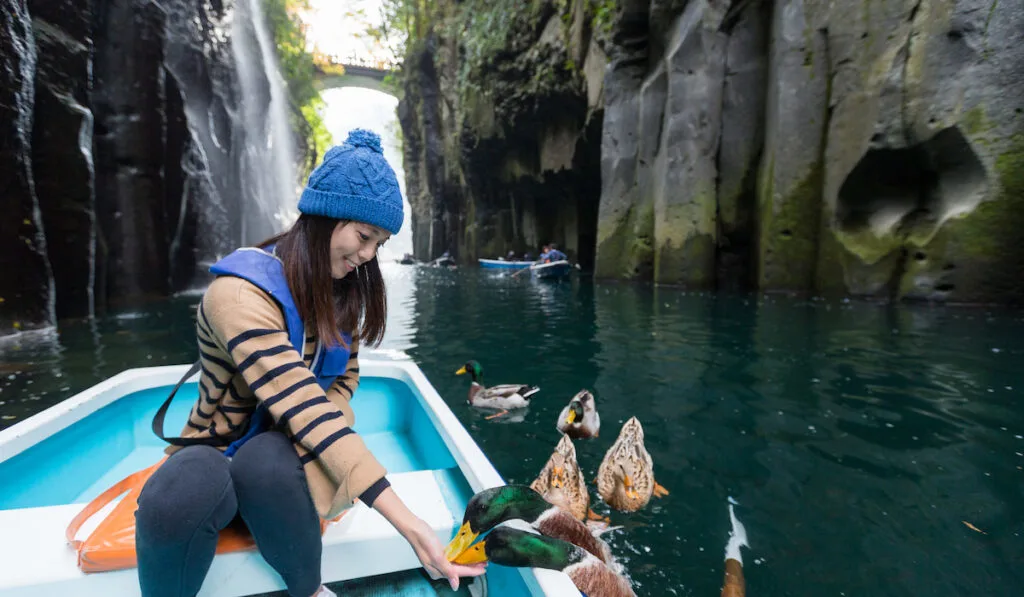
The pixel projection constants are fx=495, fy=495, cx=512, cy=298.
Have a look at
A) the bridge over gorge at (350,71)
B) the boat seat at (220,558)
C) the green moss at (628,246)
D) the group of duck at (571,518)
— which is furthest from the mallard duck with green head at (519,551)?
the bridge over gorge at (350,71)

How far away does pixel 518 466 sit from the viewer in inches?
138

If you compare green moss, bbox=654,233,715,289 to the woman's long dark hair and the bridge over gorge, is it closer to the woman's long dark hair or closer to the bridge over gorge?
the woman's long dark hair

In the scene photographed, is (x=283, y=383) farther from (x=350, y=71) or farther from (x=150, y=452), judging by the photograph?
(x=350, y=71)

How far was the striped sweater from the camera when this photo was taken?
1.21m

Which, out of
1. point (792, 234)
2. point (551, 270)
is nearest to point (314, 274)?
point (792, 234)

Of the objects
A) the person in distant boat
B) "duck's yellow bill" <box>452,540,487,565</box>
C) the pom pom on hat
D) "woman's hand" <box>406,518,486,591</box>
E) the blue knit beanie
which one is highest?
the pom pom on hat

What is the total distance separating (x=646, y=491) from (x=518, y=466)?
92cm

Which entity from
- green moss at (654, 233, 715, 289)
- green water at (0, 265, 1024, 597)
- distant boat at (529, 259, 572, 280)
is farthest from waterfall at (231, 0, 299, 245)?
green moss at (654, 233, 715, 289)

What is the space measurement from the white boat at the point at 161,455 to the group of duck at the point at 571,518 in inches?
4.2

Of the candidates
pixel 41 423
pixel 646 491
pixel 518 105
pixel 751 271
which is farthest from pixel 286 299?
pixel 518 105

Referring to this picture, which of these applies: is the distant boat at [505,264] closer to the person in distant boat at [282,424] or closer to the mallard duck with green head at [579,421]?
the mallard duck with green head at [579,421]

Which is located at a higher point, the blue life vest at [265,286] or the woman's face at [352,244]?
the woman's face at [352,244]

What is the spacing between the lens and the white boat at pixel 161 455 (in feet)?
4.47

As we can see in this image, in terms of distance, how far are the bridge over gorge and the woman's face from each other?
4280cm
